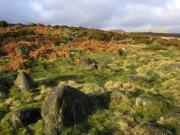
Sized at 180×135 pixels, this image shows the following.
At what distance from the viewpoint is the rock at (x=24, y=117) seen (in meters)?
17.0

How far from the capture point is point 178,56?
3322cm

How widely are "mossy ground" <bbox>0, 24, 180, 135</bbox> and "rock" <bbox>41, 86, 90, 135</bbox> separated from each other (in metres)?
0.37

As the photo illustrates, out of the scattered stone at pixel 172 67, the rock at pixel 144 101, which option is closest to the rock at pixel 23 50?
the scattered stone at pixel 172 67

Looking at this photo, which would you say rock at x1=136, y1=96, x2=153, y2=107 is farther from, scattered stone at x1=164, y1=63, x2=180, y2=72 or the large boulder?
the large boulder

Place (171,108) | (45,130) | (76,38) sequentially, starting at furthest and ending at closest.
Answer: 1. (76,38)
2. (171,108)
3. (45,130)

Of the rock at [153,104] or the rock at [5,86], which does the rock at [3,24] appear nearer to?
the rock at [5,86]

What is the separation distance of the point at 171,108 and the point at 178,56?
50.8 ft

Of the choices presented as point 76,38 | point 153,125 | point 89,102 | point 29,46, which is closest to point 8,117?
point 89,102

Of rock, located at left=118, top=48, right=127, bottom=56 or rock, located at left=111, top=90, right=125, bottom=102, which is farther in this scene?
rock, located at left=118, top=48, right=127, bottom=56

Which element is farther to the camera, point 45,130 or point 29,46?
point 29,46

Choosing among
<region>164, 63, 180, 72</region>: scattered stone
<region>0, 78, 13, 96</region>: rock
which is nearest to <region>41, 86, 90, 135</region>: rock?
<region>0, 78, 13, 96</region>: rock

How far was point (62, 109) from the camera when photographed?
16.9 meters

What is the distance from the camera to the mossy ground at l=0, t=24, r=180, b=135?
16.8m

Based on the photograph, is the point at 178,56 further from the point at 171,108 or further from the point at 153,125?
the point at 153,125
